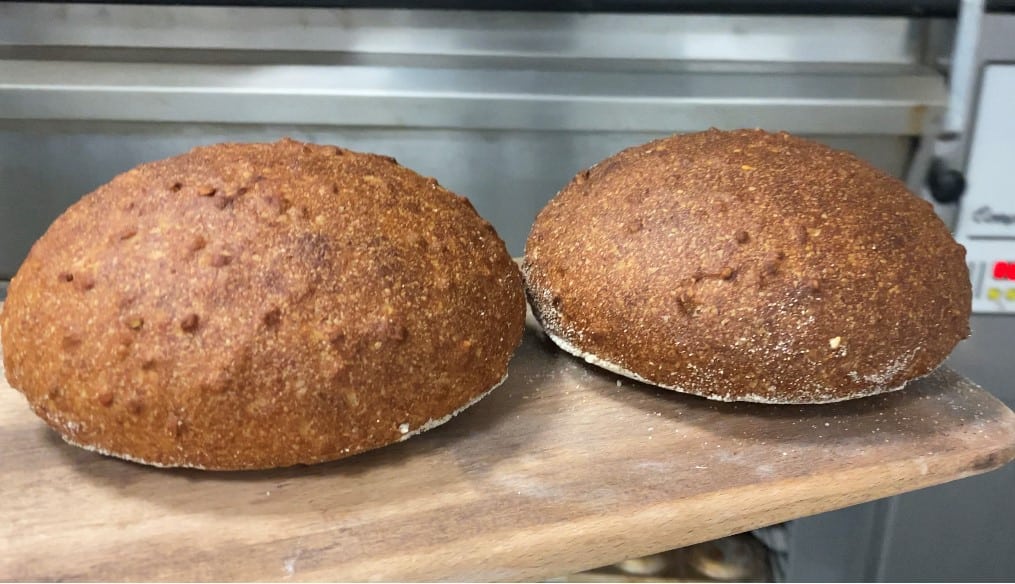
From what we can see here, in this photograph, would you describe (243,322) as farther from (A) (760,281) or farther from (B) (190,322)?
(A) (760,281)

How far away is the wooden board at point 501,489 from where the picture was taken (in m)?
0.66

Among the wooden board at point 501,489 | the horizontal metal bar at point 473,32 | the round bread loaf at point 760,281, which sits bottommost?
the wooden board at point 501,489

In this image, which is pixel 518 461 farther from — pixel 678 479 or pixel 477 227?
pixel 477 227

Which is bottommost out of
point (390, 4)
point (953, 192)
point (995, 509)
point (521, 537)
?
point (995, 509)

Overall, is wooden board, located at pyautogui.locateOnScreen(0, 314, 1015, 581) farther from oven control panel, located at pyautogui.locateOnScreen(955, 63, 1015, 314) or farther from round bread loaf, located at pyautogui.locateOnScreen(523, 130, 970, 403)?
oven control panel, located at pyautogui.locateOnScreen(955, 63, 1015, 314)

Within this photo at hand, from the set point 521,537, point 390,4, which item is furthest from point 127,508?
point 390,4

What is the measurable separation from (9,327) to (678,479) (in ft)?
2.19

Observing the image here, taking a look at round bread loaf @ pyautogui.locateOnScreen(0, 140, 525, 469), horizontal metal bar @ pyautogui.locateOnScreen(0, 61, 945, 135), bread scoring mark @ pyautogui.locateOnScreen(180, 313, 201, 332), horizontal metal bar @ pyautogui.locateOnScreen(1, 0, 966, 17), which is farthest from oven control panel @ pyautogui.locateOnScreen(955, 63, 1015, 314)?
bread scoring mark @ pyautogui.locateOnScreen(180, 313, 201, 332)

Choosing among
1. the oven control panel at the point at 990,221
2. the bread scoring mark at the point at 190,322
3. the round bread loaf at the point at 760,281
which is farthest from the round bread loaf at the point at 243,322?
the oven control panel at the point at 990,221

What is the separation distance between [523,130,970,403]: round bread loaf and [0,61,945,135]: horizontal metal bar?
1.56 ft

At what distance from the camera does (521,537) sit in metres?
0.69

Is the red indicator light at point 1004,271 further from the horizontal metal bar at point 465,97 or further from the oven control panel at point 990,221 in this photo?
the horizontal metal bar at point 465,97

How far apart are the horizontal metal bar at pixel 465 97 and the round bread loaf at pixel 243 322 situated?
1.91 ft

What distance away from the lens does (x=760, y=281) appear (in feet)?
2.64
